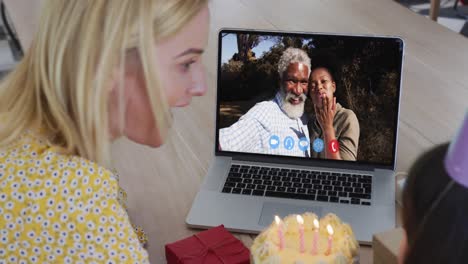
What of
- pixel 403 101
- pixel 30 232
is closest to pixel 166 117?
pixel 30 232

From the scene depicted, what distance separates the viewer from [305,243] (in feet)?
2.83

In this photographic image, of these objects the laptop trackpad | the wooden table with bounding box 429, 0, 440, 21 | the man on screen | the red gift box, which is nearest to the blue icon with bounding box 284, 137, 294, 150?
the man on screen

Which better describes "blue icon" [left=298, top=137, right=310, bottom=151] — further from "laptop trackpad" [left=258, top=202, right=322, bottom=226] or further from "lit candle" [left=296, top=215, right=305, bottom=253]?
"lit candle" [left=296, top=215, right=305, bottom=253]

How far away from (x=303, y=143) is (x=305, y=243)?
332 millimetres

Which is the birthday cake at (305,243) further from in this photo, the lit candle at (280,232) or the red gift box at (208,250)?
the red gift box at (208,250)

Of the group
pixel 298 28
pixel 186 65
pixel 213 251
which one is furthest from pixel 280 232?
pixel 298 28

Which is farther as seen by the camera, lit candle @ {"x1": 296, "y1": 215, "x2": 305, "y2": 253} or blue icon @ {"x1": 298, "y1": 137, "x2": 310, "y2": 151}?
blue icon @ {"x1": 298, "y1": 137, "x2": 310, "y2": 151}

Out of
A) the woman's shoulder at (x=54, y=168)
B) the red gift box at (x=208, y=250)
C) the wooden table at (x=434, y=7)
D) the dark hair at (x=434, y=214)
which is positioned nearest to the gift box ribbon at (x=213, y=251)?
the red gift box at (x=208, y=250)

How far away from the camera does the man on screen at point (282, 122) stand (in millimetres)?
1146

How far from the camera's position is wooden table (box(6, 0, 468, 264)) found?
1.13 m

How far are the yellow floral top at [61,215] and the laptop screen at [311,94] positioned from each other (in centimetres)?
44

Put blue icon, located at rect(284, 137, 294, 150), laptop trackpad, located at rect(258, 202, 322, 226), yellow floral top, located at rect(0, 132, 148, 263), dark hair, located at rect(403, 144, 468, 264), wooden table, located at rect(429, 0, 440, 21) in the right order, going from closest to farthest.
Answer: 1. dark hair, located at rect(403, 144, 468, 264)
2. yellow floral top, located at rect(0, 132, 148, 263)
3. laptop trackpad, located at rect(258, 202, 322, 226)
4. blue icon, located at rect(284, 137, 294, 150)
5. wooden table, located at rect(429, 0, 440, 21)

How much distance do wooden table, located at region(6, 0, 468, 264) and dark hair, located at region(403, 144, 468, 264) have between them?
0.46 meters

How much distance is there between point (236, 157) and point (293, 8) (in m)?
0.72
